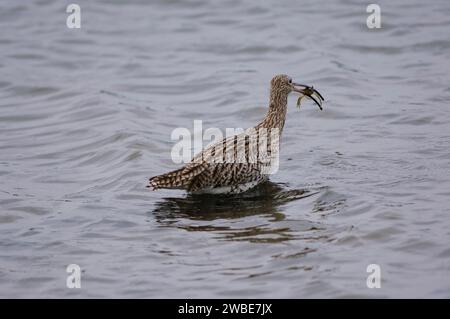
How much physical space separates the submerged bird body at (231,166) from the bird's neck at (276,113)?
0.04 m

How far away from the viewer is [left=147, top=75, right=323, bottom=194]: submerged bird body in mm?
9758

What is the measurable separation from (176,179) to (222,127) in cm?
314

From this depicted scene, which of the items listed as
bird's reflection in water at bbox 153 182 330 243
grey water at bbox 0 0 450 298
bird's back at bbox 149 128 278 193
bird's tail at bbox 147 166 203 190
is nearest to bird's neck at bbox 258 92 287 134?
bird's back at bbox 149 128 278 193

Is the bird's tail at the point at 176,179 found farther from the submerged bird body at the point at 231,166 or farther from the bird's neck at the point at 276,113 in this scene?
the bird's neck at the point at 276,113

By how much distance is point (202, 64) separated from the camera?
15922 mm

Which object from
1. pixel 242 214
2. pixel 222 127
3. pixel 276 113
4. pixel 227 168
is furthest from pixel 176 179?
pixel 222 127

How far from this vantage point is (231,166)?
994 centimetres

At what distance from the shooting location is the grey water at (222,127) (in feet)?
26.3

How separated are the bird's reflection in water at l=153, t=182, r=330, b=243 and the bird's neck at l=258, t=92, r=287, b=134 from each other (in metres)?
0.71

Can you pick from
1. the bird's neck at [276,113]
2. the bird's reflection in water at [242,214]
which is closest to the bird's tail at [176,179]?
the bird's reflection in water at [242,214]

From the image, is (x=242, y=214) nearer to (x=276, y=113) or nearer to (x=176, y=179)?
(x=176, y=179)

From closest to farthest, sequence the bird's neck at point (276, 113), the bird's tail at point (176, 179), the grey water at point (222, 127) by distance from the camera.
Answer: the grey water at point (222, 127) → the bird's tail at point (176, 179) → the bird's neck at point (276, 113)
